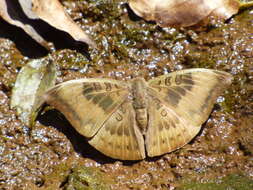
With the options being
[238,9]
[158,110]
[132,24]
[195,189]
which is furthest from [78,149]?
[238,9]

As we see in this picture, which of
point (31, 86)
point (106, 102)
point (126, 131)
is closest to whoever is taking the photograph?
point (126, 131)

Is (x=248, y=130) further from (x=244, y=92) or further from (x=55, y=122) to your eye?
(x=55, y=122)

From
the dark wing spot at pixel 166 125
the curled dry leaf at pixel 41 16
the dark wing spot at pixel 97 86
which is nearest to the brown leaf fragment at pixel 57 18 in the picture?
the curled dry leaf at pixel 41 16

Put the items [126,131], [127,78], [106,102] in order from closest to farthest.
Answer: [126,131] → [106,102] → [127,78]

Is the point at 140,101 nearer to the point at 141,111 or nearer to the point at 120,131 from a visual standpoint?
the point at 141,111

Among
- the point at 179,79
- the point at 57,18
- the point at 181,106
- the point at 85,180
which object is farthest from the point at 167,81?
the point at 57,18

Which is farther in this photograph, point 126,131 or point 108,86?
point 108,86

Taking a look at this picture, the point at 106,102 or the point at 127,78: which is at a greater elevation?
the point at 106,102

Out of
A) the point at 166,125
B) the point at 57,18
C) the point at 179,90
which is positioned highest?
the point at 57,18
